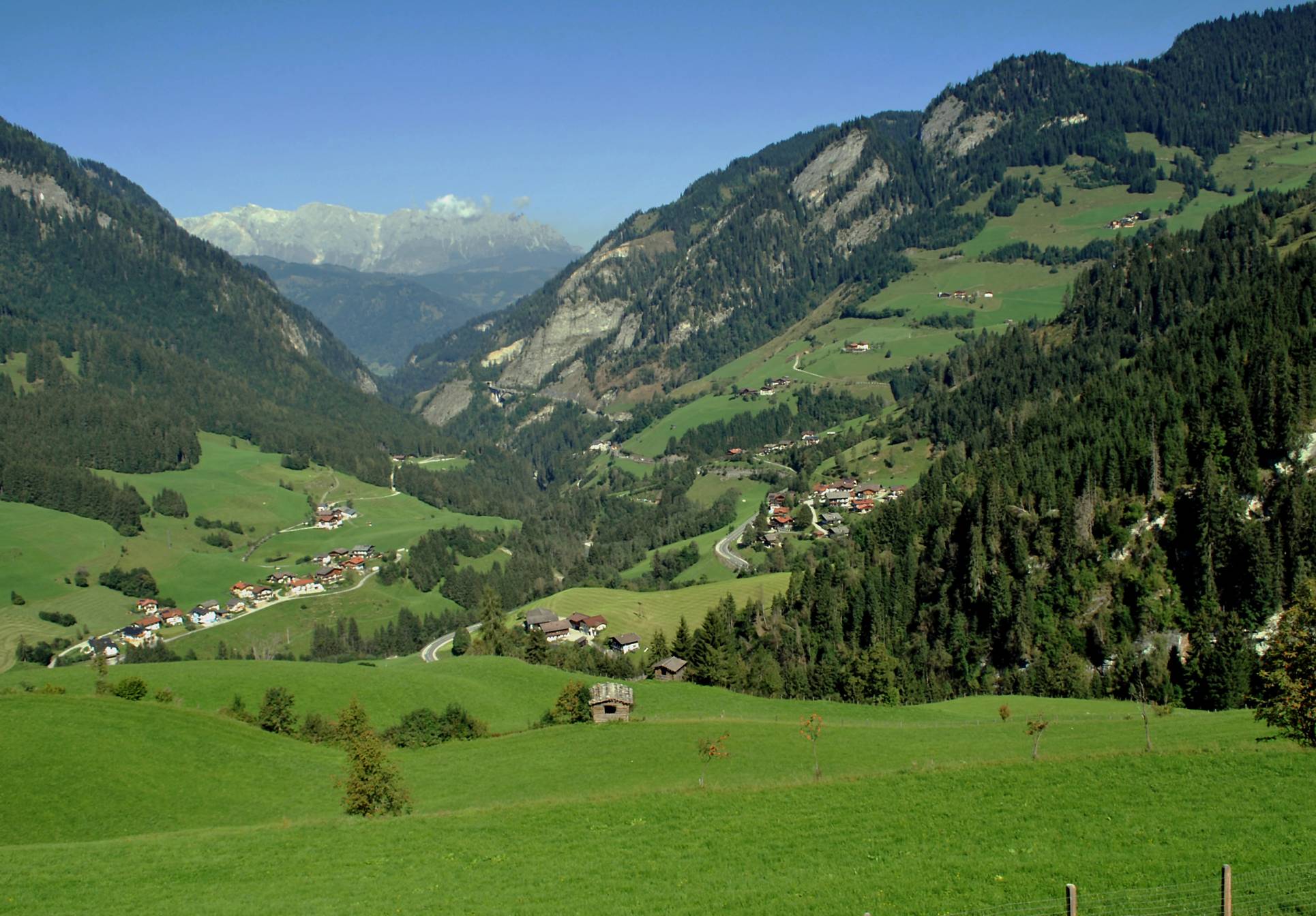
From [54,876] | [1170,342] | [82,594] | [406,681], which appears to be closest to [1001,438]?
[1170,342]

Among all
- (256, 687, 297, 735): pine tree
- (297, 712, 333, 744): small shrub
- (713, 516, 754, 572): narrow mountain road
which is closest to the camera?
(297, 712, 333, 744): small shrub

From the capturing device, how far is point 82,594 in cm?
18125

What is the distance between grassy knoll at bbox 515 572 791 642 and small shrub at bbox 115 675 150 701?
78.8m

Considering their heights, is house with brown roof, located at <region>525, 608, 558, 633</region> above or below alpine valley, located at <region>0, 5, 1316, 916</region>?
below

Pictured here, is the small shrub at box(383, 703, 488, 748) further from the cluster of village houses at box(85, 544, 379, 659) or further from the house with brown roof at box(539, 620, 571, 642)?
the cluster of village houses at box(85, 544, 379, 659)

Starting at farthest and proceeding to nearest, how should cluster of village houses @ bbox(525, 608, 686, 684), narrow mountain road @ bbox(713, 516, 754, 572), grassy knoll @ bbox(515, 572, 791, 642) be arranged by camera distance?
narrow mountain road @ bbox(713, 516, 754, 572) → grassy knoll @ bbox(515, 572, 791, 642) → cluster of village houses @ bbox(525, 608, 686, 684)

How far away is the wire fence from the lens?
24391 mm

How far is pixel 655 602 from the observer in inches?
Answer: 6378

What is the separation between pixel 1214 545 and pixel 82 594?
18733 centimetres

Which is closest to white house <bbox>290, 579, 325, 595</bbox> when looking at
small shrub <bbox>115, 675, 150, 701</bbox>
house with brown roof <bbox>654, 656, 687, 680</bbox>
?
house with brown roof <bbox>654, 656, 687, 680</bbox>

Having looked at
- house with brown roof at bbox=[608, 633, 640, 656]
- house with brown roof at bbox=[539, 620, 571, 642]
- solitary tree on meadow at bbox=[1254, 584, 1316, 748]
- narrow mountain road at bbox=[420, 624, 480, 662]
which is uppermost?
solitary tree on meadow at bbox=[1254, 584, 1316, 748]

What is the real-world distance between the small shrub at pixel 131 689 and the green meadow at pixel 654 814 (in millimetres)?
1551

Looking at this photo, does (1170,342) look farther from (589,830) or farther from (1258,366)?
(589,830)

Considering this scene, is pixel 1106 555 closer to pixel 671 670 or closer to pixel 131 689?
pixel 671 670
